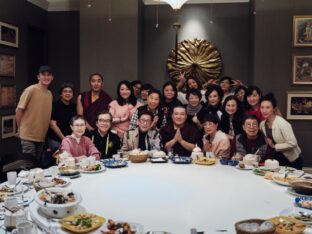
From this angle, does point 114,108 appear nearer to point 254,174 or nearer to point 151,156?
point 151,156

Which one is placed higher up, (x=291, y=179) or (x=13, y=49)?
(x=13, y=49)

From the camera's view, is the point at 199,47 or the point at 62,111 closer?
the point at 62,111

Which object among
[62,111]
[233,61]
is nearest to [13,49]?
[62,111]

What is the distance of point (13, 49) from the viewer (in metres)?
5.21

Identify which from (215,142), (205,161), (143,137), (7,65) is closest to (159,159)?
(205,161)

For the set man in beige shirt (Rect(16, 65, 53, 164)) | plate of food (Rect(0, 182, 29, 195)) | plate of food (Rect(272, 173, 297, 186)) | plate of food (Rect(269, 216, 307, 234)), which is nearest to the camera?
plate of food (Rect(269, 216, 307, 234))

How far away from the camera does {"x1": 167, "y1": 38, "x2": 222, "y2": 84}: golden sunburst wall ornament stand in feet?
19.3

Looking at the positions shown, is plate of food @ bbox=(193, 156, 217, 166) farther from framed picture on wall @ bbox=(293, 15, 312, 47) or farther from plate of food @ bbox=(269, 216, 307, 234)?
framed picture on wall @ bbox=(293, 15, 312, 47)

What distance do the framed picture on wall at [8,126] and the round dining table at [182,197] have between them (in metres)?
2.79

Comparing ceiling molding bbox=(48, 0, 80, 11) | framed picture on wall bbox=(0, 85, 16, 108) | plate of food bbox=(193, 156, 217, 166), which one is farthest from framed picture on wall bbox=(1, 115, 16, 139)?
plate of food bbox=(193, 156, 217, 166)

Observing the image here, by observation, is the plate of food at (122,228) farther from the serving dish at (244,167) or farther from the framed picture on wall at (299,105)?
A: the framed picture on wall at (299,105)

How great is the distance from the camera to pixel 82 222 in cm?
160

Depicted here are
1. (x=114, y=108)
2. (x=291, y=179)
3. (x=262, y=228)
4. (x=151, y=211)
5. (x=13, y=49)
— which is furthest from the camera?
(x=13, y=49)

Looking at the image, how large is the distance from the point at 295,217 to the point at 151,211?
2.38 feet
